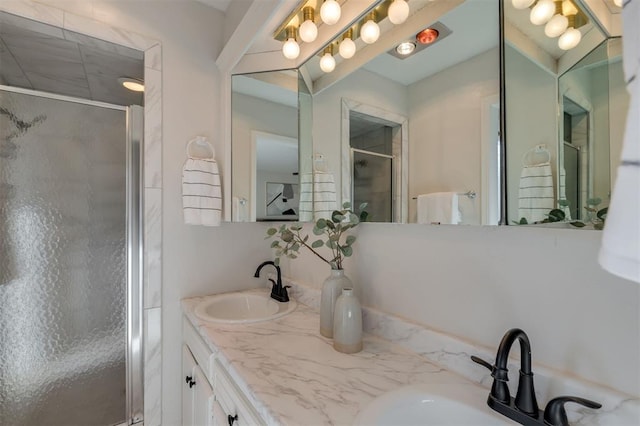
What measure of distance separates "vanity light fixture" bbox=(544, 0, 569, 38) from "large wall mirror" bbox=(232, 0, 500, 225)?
4.0 inches

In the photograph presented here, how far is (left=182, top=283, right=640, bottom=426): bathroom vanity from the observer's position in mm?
618

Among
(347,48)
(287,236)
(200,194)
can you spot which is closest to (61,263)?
(200,194)

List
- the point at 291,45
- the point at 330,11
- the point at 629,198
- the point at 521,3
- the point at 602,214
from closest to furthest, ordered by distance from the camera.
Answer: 1. the point at 629,198
2. the point at 602,214
3. the point at 521,3
4. the point at 330,11
5. the point at 291,45

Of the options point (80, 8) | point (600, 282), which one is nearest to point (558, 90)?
point (600, 282)

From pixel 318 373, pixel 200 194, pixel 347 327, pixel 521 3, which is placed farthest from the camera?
pixel 200 194

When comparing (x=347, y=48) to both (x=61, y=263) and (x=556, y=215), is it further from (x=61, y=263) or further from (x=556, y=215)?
(x=61, y=263)

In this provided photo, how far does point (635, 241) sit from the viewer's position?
30 centimetres

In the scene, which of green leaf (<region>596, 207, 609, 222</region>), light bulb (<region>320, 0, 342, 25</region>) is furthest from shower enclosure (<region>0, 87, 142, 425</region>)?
green leaf (<region>596, 207, 609, 222</region>)

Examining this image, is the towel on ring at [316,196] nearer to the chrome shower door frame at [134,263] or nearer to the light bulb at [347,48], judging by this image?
the light bulb at [347,48]

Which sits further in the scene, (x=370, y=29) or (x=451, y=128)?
(x=370, y=29)

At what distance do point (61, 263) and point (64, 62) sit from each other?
3.38ft

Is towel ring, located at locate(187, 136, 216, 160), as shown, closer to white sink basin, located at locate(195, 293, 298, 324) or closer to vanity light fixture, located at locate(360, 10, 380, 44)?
white sink basin, located at locate(195, 293, 298, 324)

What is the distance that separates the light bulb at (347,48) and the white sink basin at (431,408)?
1098 millimetres

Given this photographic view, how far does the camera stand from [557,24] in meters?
0.65
